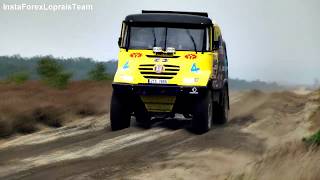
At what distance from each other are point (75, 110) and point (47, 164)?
29.8ft

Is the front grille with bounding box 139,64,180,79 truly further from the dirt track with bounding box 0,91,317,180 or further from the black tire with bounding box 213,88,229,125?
the black tire with bounding box 213,88,229,125

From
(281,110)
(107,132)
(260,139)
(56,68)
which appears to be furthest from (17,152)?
(56,68)

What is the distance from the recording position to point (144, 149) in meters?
10.8

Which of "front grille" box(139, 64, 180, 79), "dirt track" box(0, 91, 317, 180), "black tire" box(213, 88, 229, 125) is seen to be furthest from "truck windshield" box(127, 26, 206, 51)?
"black tire" box(213, 88, 229, 125)

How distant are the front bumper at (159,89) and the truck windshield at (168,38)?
3.78 feet

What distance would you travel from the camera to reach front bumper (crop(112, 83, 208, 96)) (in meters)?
12.8

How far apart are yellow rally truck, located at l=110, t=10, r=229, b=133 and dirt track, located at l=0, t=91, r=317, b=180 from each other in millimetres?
544

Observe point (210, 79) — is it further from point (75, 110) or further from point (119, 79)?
point (75, 110)

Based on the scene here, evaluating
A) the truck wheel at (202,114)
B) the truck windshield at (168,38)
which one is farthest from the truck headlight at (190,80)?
the truck windshield at (168,38)

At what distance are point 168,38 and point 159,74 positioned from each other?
1.10m

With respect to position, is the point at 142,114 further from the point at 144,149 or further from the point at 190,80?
the point at 144,149

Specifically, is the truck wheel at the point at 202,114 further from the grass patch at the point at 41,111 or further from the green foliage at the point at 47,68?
the green foliage at the point at 47,68

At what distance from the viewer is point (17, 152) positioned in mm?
10719

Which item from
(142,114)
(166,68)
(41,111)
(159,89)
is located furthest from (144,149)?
(41,111)
